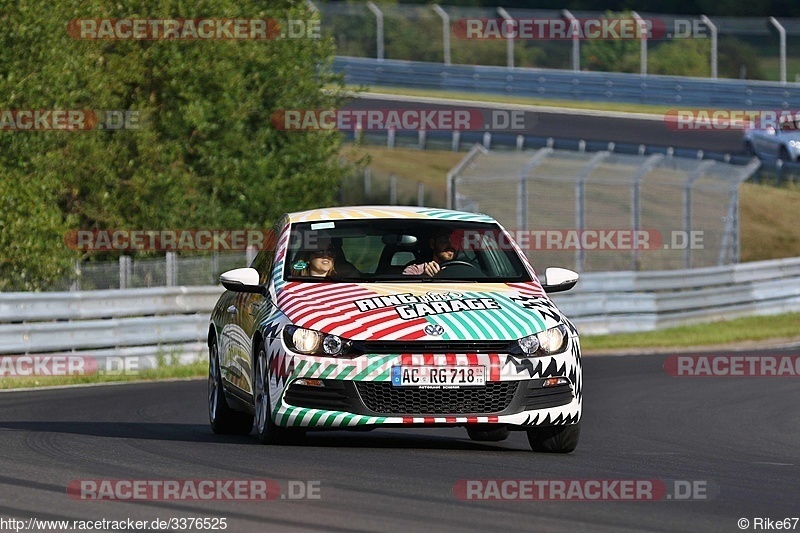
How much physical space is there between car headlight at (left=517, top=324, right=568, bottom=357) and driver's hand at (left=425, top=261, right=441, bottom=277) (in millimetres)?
1099

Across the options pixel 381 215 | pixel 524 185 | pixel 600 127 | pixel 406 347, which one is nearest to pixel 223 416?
pixel 381 215

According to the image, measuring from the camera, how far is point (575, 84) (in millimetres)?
46219

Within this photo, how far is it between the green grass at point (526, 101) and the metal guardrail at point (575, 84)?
0.17 meters

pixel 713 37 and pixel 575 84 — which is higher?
pixel 713 37

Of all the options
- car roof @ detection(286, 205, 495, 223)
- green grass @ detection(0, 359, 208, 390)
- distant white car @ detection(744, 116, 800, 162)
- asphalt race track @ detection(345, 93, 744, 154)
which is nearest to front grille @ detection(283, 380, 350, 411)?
car roof @ detection(286, 205, 495, 223)

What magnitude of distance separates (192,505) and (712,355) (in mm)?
16453

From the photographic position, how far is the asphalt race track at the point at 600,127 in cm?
4222

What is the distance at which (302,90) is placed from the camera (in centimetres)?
2816

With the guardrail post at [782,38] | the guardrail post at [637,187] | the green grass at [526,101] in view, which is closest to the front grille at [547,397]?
the guardrail post at [637,187]

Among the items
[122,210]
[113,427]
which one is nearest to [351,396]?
[113,427]

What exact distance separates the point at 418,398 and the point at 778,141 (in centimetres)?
3111

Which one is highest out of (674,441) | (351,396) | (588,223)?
(351,396)

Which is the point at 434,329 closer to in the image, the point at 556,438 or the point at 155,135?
the point at 556,438

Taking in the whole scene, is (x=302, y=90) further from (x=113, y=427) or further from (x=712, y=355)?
(x=113, y=427)
